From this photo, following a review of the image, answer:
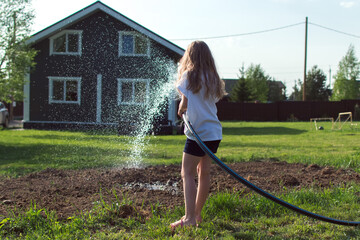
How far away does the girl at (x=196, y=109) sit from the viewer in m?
2.96

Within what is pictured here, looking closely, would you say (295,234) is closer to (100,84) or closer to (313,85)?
(100,84)

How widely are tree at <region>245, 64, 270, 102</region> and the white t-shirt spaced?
4927cm

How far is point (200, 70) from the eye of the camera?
300cm

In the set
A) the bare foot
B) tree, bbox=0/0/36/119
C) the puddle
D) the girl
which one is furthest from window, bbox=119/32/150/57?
the bare foot

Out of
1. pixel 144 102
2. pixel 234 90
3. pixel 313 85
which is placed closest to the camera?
pixel 144 102

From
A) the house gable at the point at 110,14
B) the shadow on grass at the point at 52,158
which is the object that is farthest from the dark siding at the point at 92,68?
the shadow on grass at the point at 52,158

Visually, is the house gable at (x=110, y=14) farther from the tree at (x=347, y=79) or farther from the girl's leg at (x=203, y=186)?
the tree at (x=347, y=79)

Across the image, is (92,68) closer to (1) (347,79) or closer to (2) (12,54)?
(2) (12,54)

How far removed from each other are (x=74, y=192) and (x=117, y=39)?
14805 millimetres

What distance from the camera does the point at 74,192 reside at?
4.02 m

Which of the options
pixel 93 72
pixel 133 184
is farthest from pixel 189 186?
pixel 93 72

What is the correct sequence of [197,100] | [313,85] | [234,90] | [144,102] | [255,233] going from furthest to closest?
[313,85], [234,90], [144,102], [197,100], [255,233]

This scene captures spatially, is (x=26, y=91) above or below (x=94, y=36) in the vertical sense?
below

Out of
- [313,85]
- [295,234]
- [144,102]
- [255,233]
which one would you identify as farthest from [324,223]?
[313,85]
